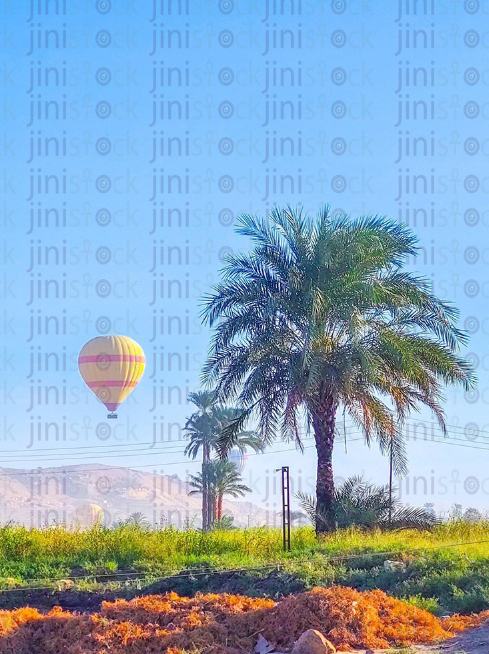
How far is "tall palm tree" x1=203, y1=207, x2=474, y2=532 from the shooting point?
78.3 feet

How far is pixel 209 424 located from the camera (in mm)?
56812

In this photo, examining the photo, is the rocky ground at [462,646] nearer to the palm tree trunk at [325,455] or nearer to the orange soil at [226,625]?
the orange soil at [226,625]

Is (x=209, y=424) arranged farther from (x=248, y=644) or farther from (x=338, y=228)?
(x=248, y=644)

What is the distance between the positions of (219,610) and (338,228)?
44.7 feet

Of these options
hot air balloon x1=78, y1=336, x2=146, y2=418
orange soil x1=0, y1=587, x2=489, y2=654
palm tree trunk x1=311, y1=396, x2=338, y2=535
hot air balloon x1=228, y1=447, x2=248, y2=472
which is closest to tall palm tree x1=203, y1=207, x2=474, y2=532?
palm tree trunk x1=311, y1=396, x2=338, y2=535

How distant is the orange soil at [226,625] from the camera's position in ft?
41.4

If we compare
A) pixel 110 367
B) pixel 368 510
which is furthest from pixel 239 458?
pixel 368 510

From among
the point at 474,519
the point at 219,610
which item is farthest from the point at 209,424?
the point at 219,610

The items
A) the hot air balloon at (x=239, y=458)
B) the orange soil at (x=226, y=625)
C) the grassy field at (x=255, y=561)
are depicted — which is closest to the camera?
the orange soil at (x=226, y=625)

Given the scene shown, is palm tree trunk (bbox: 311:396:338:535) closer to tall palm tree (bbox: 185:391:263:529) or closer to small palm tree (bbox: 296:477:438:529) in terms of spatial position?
small palm tree (bbox: 296:477:438:529)

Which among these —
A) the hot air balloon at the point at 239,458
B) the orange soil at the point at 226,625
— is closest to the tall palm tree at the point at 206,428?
the hot air balloon at the point at 239,458

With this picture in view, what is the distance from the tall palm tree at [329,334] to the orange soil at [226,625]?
10114 millimetres

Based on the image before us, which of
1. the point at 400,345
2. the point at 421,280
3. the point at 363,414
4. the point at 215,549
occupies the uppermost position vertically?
the point at 421,280

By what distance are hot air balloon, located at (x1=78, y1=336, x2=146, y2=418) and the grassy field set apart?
18637mm
